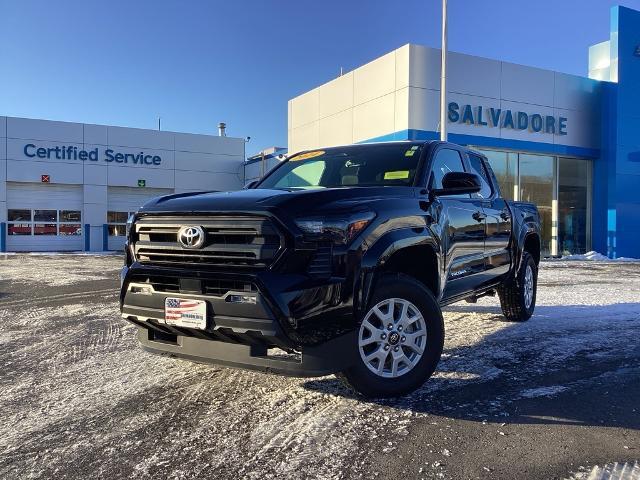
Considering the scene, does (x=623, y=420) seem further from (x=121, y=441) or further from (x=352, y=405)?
(x=121, y=441)

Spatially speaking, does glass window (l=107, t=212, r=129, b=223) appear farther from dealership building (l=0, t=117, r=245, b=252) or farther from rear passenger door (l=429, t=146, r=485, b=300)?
rear passenger door (l=429, t=146, r=485, b=300)

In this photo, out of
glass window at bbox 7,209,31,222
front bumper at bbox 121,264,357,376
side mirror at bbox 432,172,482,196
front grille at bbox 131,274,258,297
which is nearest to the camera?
front bumper at bbox 121,264,357,376

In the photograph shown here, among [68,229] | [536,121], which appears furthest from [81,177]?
[536,121]

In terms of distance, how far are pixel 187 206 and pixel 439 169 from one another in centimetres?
240

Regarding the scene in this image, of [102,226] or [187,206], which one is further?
[102,226]

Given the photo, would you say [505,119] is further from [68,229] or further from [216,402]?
[68,229]

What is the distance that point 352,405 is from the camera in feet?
12.4

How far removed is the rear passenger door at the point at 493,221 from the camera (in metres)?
5.70

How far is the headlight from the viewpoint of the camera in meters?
3.36

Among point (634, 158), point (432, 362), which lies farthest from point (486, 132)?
point (432, 362)

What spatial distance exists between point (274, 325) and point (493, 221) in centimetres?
342

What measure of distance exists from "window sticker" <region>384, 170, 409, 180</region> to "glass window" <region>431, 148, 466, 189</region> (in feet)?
0.84

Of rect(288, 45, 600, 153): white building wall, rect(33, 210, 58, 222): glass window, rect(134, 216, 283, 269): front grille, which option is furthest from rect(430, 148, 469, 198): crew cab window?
rect(33, 210, 58, 222): glass window

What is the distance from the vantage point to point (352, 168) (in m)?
4.97
